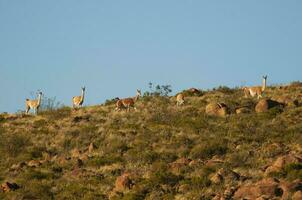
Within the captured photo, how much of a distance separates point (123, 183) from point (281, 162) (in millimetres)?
7100

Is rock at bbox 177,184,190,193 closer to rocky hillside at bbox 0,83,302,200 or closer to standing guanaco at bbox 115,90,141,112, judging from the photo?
rocky hillside at bbox 0,83,302,200

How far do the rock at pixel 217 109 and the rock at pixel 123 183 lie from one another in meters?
13.1

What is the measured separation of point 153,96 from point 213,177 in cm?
2224

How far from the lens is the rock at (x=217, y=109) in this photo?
152 feet

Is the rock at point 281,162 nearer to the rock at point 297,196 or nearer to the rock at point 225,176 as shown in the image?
the rock at point 225,176

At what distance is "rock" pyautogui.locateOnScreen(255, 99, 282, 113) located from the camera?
→ 46.2 meters

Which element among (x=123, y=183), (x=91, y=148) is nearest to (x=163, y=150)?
(x=91, y=148)

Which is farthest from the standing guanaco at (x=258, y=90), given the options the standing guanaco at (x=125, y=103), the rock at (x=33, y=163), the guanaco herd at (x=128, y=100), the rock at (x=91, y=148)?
the rock at (x=33, y=163)

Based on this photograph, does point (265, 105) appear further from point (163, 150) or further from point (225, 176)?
point (225, 176)

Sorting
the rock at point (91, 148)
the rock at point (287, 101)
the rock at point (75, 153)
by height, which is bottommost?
the rock at point (75, 153)

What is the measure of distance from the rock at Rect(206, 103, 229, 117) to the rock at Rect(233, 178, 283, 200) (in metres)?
15.8

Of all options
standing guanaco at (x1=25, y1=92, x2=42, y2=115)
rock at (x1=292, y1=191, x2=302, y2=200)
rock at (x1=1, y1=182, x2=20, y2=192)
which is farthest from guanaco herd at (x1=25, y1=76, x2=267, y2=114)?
rock at (x1=292, y1=191, x2=302, y2=200)

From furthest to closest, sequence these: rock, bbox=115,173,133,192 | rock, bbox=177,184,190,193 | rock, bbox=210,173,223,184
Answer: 1. rock, bbox=115,173,133,192
2. rock, bbox=210,173,223,184
3. rock, bbox=177,184,190,193

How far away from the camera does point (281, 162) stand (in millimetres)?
33750
